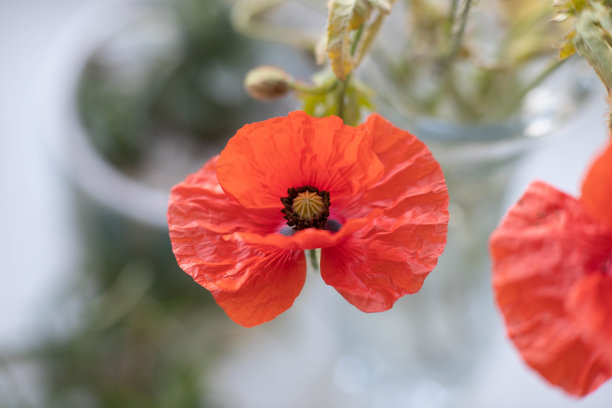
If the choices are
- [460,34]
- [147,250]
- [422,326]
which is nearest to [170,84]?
[147,250]

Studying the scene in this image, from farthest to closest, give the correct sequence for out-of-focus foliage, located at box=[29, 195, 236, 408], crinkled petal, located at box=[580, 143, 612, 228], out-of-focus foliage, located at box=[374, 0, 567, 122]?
out-of-focus foliage, located at box=[29, 195, 236, 408]
out-of-focus foliage, located at box=[374, 0, 567, 122]
crinkled petal, located at box=[580, 143, 612, 228]

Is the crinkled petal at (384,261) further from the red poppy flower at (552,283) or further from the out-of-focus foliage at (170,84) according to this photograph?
the out-of-focus foliage at (170,84)

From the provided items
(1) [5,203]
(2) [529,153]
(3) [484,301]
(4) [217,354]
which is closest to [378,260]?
(2) [529,153]

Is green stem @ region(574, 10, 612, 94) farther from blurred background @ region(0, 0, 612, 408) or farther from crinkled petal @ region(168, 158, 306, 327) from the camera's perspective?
blurred background @ region(0, 0, 612, 408)

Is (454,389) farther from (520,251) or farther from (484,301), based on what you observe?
(520,251)

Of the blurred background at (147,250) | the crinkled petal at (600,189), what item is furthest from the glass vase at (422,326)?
the crinkled petal at (600,189)

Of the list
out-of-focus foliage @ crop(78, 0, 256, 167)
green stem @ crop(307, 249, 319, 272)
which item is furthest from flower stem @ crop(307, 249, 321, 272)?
out-of-focus foliage @ crop(78, 0, 256, 167)
